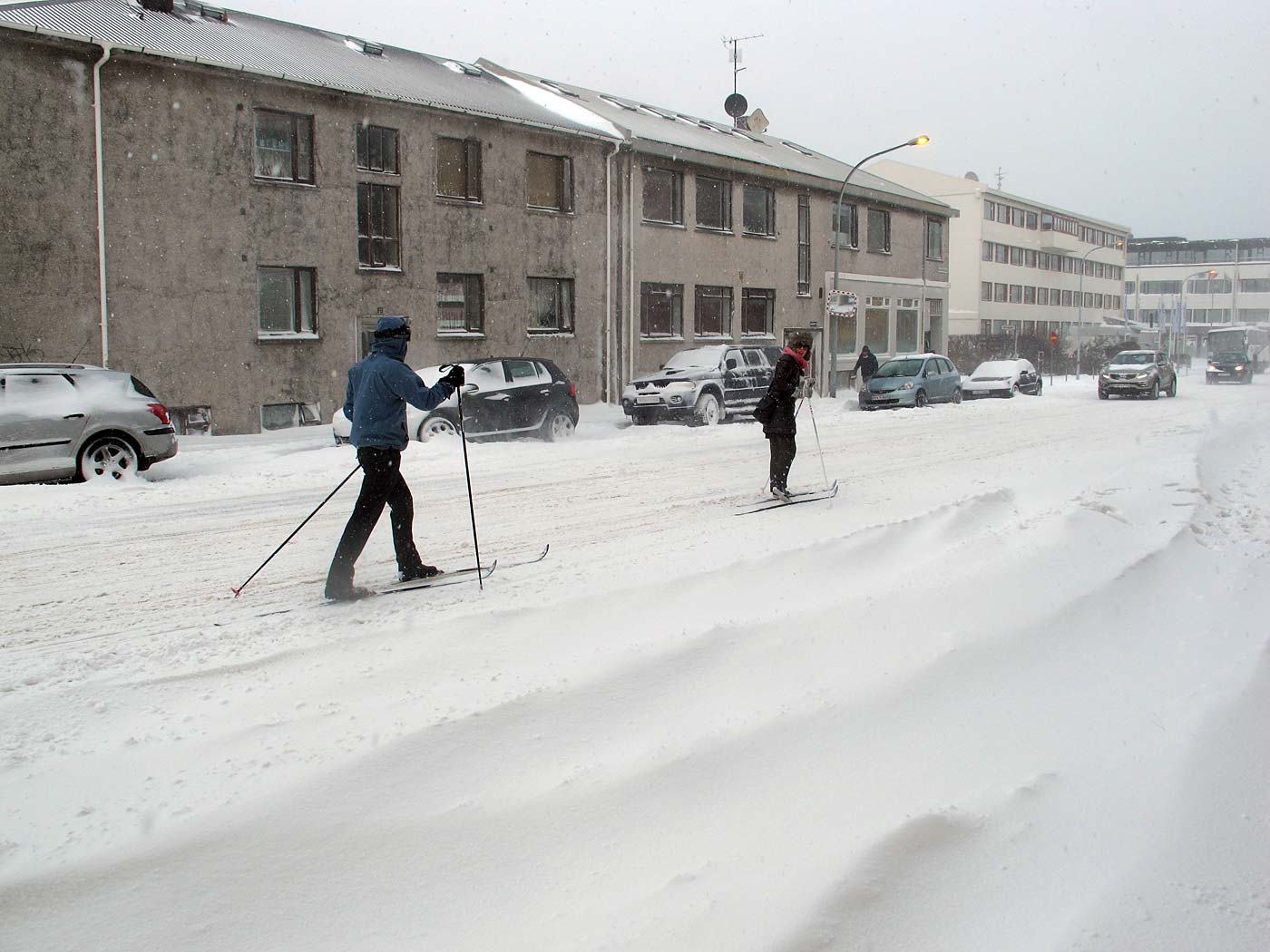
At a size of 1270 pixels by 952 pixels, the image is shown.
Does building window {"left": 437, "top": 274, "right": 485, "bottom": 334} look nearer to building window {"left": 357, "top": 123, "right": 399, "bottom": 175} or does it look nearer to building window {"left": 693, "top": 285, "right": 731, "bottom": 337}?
building window {"left": 357, "top": 123, "right": 399, "bottom": 175}

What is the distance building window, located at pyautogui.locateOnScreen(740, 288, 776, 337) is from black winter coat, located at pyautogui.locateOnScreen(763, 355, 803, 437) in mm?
22594

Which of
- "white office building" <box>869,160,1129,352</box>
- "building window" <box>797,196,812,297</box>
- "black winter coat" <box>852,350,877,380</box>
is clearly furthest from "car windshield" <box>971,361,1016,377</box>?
"white office building" <box>869,160,1129,352</box>

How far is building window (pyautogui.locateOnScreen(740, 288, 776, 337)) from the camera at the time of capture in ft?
108

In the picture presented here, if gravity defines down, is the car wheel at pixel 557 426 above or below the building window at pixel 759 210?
below

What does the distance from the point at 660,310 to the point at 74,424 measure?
761 inches

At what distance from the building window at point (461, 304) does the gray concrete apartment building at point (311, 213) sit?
0.16ft

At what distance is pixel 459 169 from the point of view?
24.1m

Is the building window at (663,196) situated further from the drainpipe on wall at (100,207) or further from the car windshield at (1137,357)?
the drainpipe on wall at (100,207)

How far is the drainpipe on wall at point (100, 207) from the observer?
18219 millimetres

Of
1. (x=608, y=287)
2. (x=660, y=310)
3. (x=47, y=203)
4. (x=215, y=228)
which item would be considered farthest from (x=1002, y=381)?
(x=47, y=203)

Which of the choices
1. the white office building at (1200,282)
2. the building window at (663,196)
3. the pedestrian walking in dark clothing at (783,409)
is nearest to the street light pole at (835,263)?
the building window at (663,196)

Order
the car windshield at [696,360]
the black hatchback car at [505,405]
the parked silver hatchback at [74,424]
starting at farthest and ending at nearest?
1. the car windshield at [696,360]
2. the black hatchback car at [505,405]
3. the parked silver hatchback at [74,424]

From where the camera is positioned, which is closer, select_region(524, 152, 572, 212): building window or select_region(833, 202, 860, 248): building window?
select_region(524, 152, 572, 212): building window

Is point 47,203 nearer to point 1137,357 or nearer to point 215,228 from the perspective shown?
point 215,228
